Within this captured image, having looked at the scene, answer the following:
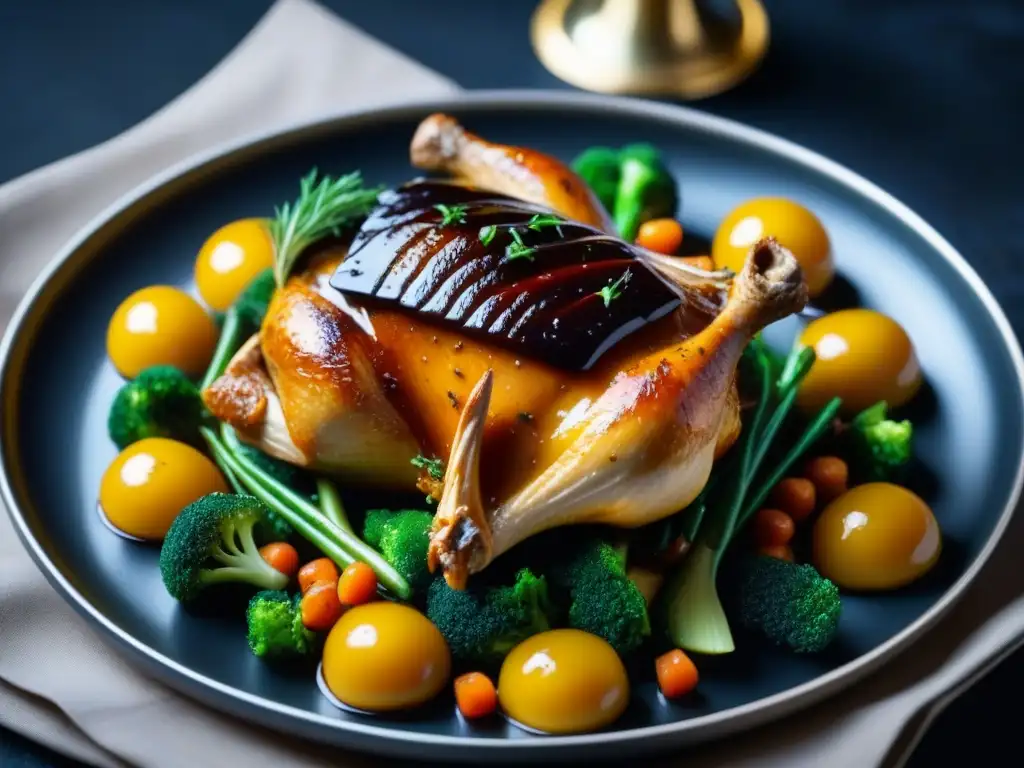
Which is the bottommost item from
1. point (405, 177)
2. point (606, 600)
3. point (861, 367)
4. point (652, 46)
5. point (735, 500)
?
point (606, 600)

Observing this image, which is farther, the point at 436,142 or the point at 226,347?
the point at 436,142

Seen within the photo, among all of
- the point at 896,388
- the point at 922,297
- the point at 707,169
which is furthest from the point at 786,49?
the point at 896,388

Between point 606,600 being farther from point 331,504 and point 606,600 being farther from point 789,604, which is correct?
point 331,504

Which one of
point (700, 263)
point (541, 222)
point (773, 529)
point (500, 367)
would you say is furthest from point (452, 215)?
point (773, 529)

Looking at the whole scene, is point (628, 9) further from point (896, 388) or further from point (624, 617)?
point (624, 617)

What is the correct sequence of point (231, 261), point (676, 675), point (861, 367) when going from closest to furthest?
point (676, 675), point (861, 367), point (231, 261)

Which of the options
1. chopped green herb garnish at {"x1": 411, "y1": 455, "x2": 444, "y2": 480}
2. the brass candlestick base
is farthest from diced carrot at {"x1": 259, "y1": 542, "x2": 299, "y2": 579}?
the brass candlestick base
